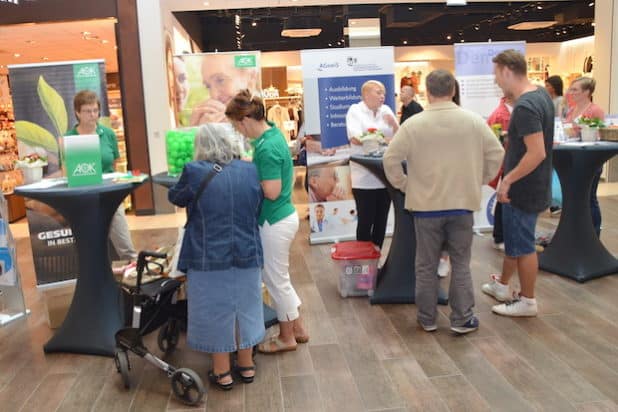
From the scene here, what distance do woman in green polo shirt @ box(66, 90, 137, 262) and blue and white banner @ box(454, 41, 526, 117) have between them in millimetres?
3315

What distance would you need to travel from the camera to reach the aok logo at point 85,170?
312cm

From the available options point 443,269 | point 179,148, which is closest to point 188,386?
point 179,148

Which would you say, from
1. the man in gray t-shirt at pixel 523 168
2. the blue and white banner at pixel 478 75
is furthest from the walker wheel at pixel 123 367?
the blue and white banner at pixel 478 75

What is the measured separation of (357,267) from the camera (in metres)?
4.00

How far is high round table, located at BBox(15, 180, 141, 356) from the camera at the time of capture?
314 cm

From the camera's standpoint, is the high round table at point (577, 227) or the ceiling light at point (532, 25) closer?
the high round table at point (577, 227)

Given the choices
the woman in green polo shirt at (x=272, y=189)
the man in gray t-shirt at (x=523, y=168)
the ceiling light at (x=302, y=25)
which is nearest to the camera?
the woman in green polo shirt at (x=272, y=189)

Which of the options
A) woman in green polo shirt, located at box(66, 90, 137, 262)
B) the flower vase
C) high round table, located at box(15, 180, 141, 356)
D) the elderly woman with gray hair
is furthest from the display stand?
the flower vase

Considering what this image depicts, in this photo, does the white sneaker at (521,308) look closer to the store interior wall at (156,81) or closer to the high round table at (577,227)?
the high round table at (577,227)

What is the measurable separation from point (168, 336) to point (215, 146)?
Result: 1.26m

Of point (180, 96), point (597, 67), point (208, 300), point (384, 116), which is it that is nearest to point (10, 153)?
point (180, 96)

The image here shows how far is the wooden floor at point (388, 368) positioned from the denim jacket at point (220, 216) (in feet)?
2.24

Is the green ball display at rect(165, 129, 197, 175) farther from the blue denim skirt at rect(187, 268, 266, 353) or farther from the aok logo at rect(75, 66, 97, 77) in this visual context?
the aok logo at rect(75, 66, 97, 77)

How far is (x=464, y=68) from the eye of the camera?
566 cm
